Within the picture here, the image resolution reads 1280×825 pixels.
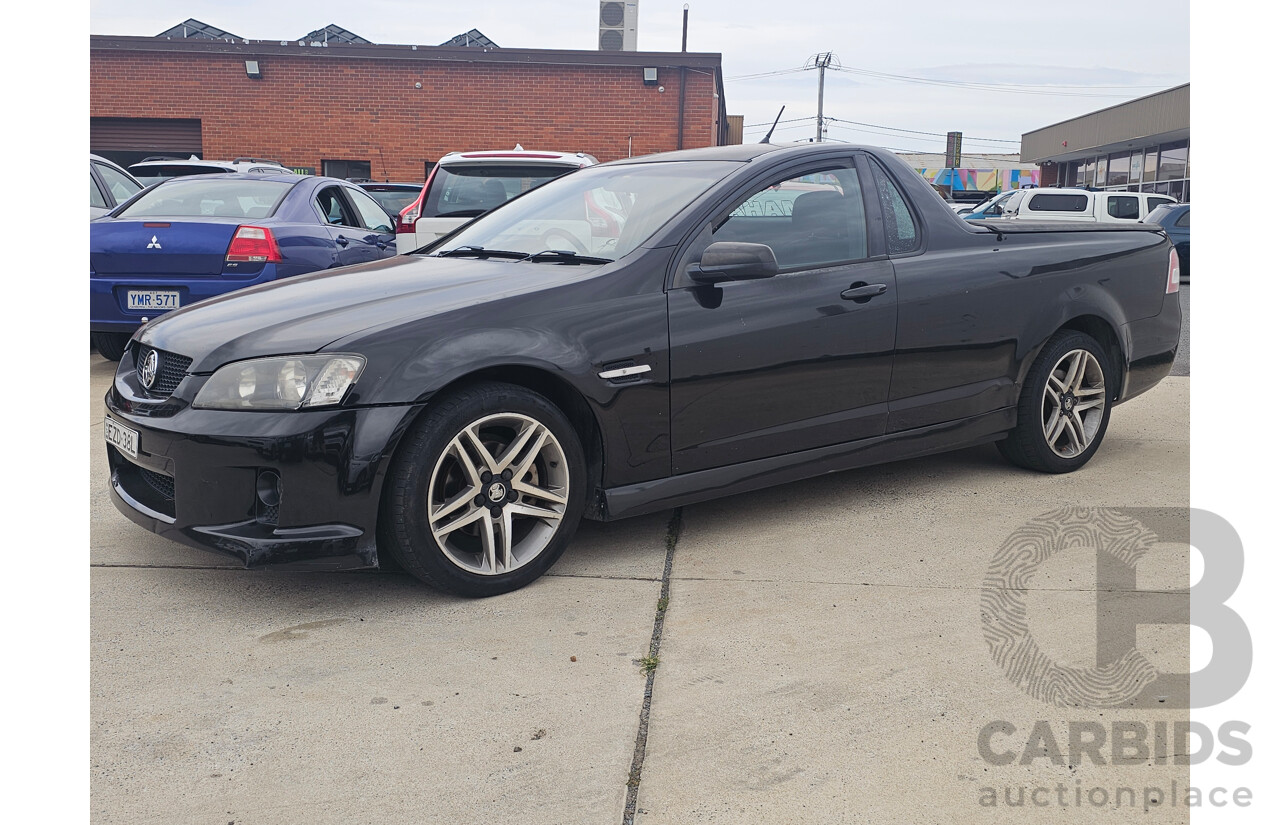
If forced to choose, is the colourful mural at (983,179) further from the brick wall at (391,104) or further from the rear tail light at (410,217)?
the rear tail light at (410,217)

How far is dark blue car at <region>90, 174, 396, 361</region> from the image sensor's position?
732 cm

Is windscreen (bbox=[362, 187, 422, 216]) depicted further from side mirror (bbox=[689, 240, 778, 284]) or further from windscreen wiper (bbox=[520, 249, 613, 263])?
side mirror (bbox=[689, 240, 778, 284])

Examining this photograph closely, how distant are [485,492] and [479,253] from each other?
134cm

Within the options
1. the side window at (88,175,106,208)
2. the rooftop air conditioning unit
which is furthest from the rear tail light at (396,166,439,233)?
the rooftop air conditioning unit

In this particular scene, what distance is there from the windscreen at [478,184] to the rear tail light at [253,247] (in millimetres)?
2394

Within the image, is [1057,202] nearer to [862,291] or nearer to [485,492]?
[862,291]

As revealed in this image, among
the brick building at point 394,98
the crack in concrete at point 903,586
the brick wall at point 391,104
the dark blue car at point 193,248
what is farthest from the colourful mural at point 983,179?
the crack in concrete at point 903,586

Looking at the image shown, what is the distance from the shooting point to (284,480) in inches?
134

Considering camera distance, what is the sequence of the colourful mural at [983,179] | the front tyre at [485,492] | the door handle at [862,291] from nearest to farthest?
the front tyre at [485,492] < the door handle at [862,291] < the colourful mural at [983,179]

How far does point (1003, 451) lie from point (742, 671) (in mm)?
2726

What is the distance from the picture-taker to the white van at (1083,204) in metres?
23.3

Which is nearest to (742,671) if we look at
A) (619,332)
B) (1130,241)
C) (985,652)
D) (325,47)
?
(985,652)

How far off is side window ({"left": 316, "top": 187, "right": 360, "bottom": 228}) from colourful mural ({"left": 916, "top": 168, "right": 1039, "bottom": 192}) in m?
41.2

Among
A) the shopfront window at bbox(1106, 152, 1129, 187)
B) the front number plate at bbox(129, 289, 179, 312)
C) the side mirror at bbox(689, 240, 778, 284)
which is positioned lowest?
the front number plate at bbox(129, 289, 179, 312)
